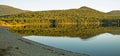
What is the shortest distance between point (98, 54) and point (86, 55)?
270 centimetres

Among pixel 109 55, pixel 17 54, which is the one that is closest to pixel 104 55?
pixel 109 55

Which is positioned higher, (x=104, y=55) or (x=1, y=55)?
(x=1, y=55)

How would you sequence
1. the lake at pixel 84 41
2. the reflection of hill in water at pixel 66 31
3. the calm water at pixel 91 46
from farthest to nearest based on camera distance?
the reflection of hill in water at pixel 66 31 < the lake at pixel 84 41 < the calm water at pixel 91 46

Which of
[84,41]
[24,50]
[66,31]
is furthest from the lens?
[66,31]

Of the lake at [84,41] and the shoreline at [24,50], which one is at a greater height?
the shoreline at [24,50]

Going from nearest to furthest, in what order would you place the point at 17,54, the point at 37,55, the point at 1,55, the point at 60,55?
the point at 1,55 < the point at 17,54 < the point at 37,55 < the point at 60,55

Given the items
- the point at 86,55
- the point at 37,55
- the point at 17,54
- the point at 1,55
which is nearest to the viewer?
the point at 1,55

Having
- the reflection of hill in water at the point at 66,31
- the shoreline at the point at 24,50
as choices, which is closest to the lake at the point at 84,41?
the reflection of hill in water at the point at 66,31

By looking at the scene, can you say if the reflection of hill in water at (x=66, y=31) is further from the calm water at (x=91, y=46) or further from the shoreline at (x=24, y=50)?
the shoreline at (x=24, y=50)

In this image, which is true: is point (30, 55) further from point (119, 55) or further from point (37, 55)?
point (119, 55)

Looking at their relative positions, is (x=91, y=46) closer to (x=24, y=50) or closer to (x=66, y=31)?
(x=24, y=50)

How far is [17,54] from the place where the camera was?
28766mm

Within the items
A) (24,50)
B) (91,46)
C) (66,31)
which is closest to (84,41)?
(91,46)

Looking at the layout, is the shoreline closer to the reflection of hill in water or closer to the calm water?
the calm water
